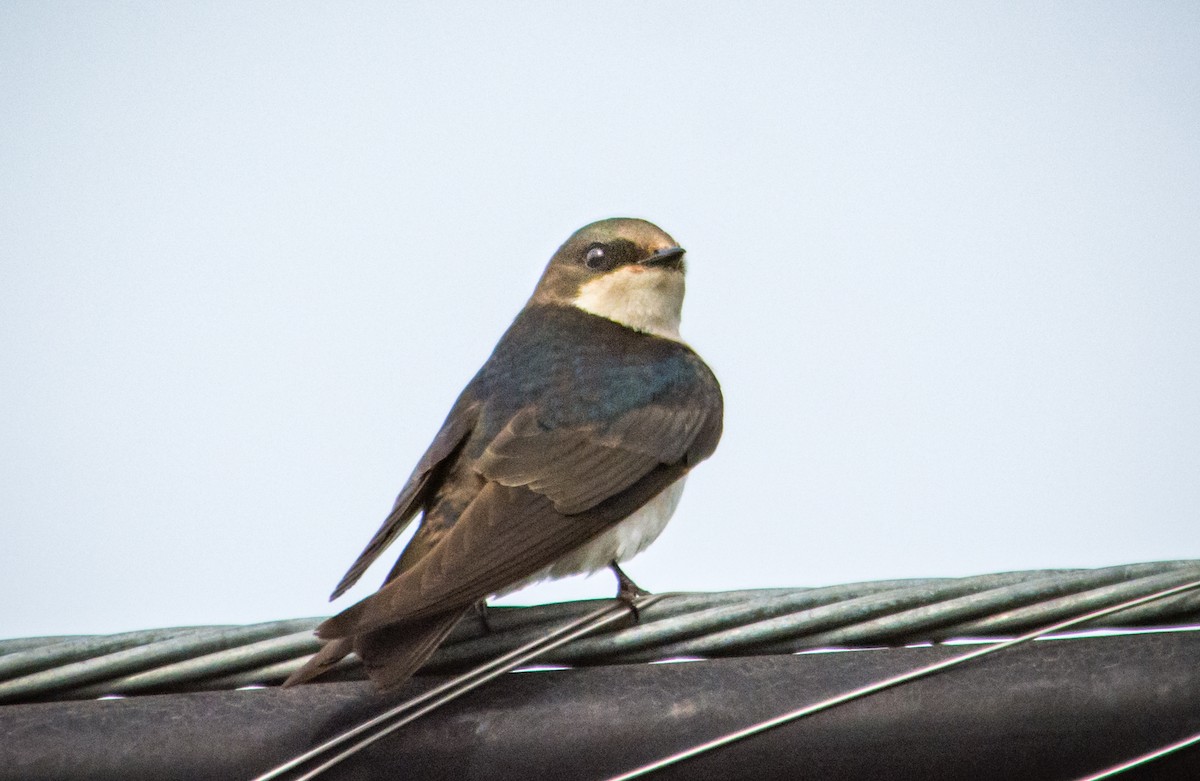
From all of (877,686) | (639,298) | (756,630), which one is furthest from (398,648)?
(639,298)

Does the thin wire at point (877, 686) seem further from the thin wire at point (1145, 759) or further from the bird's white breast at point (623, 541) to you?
the bird's white breast at point (623, 541)

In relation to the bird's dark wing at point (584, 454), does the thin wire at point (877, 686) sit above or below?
below

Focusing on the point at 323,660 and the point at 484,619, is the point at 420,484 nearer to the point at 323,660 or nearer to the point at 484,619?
the point at 484,619

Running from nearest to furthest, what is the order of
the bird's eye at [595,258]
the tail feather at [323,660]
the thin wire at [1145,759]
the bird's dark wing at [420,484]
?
the thin wire at [1145,759] < the tail feather at [323,660] < the bird's dark wing at [420,484] < the bird's eye at [595,258]

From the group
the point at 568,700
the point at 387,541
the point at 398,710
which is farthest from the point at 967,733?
the point at 387,541

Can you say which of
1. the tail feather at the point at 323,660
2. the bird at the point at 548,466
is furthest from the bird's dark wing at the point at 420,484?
the tail feather at the point at 323,660

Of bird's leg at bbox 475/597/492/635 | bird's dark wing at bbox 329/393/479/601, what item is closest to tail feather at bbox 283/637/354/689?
bird's leg at bbox 475/597/492/635

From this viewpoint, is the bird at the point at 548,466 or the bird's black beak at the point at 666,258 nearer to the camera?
the bird at the point at 548,466
